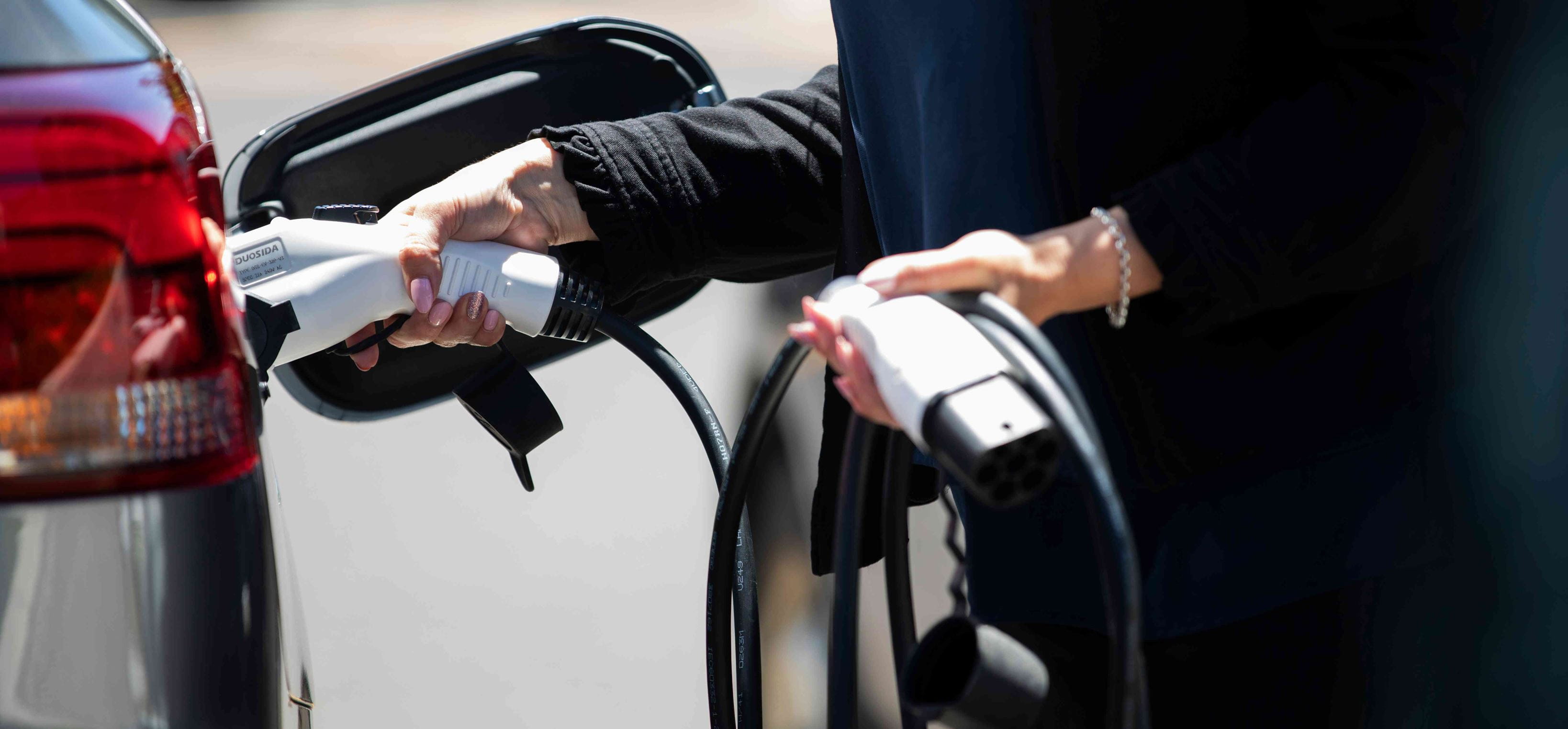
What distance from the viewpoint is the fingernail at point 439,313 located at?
1365 mm

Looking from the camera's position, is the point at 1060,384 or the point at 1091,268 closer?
the point at 1060,384

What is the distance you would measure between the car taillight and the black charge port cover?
21.7 inches

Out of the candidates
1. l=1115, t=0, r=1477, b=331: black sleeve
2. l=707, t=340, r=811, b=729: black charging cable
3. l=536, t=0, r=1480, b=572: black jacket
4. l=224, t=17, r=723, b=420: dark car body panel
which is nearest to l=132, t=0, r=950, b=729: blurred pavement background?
l=224, t=17, r=723, b=420: dark car body panel

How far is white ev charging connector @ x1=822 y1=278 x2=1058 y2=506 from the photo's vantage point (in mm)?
802

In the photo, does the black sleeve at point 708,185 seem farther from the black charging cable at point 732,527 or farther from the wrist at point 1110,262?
the wrist at point 1110,262

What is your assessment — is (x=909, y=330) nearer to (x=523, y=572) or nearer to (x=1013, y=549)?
(x=1013, y=549)

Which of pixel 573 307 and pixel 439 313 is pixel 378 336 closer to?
pixel 439 313

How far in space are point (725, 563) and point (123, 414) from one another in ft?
1.79

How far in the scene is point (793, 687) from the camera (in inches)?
101

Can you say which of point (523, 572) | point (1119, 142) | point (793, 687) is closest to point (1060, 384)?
point (1119, 142)

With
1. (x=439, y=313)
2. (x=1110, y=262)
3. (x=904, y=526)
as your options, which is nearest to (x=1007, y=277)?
(x=1110, y=262)

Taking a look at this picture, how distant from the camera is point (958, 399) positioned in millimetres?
819

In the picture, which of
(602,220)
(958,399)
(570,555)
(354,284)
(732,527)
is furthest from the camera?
(570,555)

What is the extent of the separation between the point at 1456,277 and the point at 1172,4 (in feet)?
1.11
